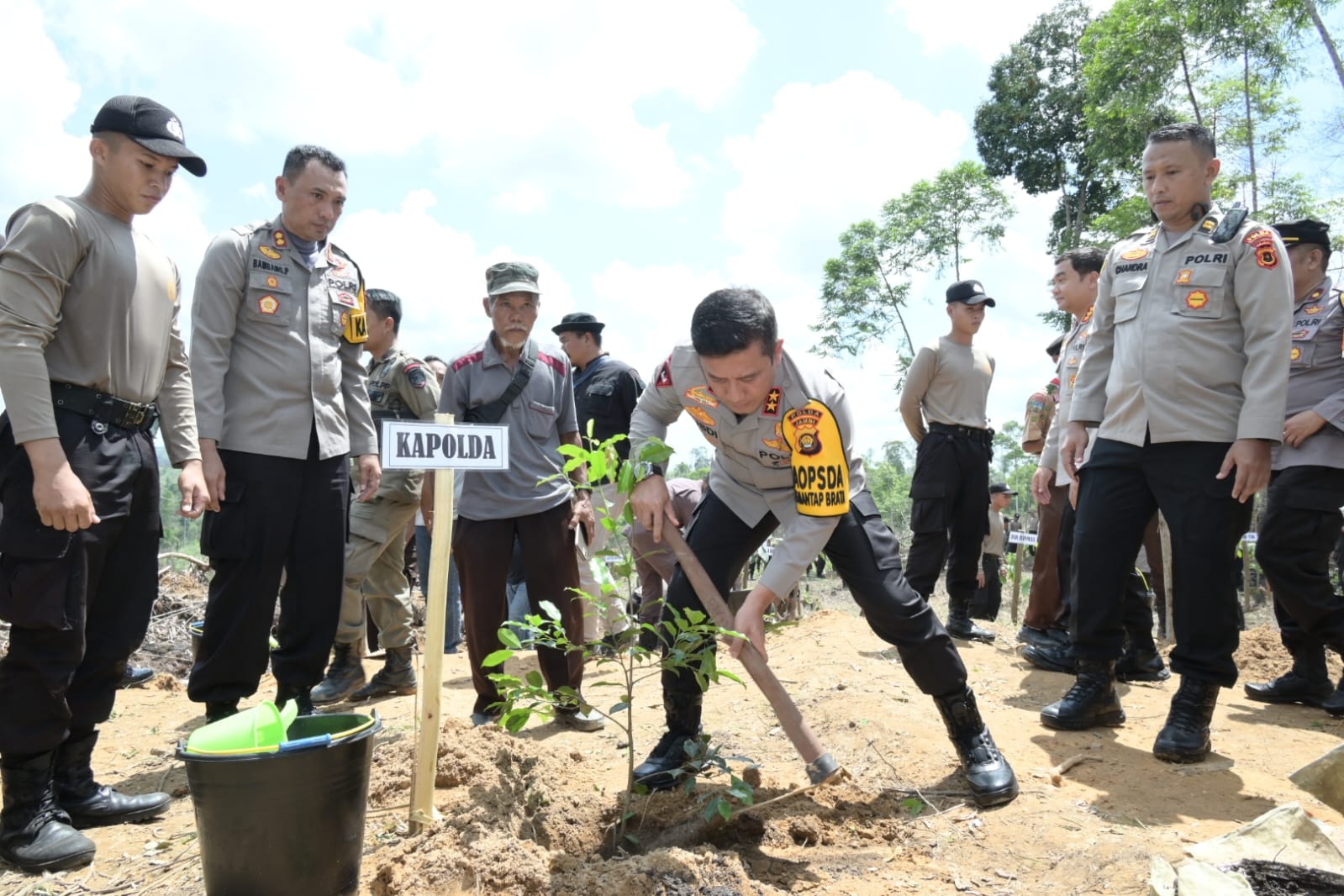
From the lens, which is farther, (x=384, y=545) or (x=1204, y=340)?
(x=384, y=545)

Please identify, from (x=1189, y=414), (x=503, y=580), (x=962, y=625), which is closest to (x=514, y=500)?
(x=503, y=580)

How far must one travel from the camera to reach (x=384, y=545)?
16.0ft

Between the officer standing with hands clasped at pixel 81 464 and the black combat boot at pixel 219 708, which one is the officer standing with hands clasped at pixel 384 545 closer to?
the black combat boot at pixel 219 708

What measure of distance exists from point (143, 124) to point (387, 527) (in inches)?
101

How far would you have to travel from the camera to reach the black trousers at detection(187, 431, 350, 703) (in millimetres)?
3213

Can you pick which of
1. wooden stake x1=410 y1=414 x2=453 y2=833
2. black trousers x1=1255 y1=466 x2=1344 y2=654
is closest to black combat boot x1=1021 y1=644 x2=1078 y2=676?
black trousers x1=1255 y1=466 x2=1344 y2=654

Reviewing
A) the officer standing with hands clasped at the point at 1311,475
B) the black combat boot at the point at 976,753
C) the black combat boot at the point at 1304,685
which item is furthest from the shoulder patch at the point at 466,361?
the black combat boot at the point at 1304,685

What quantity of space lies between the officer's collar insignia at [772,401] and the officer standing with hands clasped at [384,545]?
2645 mm

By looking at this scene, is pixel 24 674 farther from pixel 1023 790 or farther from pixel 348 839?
pixel 1023 790

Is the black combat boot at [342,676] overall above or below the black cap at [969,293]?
below

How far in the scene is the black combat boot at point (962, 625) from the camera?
573 cm

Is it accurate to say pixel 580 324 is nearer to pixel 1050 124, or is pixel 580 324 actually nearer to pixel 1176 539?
pixel 1176 539

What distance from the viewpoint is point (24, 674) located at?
8.35 ft

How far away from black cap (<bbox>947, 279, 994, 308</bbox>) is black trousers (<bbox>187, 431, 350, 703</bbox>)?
3.99m
